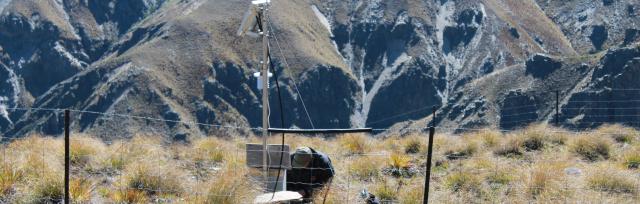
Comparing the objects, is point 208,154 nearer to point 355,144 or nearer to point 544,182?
point 355,144

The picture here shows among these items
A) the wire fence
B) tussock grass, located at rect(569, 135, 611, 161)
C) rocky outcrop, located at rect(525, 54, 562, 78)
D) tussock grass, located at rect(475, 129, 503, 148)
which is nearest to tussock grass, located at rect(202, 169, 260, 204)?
the wire fence

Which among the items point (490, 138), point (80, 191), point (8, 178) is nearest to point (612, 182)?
point (490, 138)

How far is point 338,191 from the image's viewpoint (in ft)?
39.4

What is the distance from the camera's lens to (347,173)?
13703mm

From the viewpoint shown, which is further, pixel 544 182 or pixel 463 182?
pixel 463 182

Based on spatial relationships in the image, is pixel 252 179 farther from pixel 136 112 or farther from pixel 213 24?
pixel 213 24

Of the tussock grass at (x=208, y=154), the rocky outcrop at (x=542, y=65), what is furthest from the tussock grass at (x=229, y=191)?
the rocky outcrop at (x=542, y=65)

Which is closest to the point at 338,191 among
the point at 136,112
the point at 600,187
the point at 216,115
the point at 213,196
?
the point at 213,196

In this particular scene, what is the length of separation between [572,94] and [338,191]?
481 feet

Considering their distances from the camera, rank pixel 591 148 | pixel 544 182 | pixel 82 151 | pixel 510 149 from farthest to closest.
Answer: pixel 510 149, pixel 591 148, pixel 82 151, pixel 544 182

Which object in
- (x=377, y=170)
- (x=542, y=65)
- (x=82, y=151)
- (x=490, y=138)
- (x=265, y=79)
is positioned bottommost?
(x=377, y=170)

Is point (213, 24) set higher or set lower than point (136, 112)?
higher

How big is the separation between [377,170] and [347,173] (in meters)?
0.47

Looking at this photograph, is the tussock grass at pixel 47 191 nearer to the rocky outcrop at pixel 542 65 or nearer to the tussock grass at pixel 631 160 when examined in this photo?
the tussock grass at pixel 631 160
